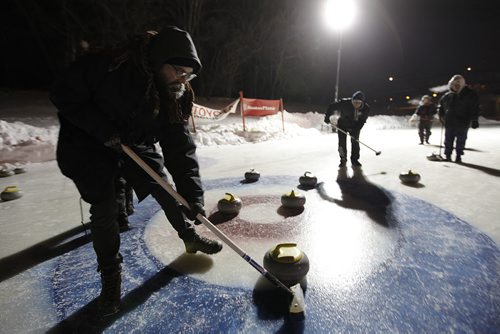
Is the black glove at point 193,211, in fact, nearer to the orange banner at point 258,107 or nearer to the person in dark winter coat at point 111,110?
the person in dark winter coat at point 111,110

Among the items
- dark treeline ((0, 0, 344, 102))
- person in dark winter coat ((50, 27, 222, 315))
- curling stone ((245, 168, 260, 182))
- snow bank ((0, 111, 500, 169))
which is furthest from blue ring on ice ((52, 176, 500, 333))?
dark treeline ((0, 0, 344, 102))

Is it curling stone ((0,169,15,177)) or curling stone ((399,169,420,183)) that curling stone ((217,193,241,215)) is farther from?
curling stone ((0,169,15,177))

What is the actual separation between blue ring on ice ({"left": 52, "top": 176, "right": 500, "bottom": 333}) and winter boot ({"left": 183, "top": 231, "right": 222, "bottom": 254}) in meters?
0.29

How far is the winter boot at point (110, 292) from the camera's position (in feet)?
6.86

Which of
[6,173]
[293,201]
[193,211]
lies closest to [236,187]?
[293,201]

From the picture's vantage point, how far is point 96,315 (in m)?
2.06

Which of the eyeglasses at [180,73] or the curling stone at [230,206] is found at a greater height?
the eyeglasses at [180,73]

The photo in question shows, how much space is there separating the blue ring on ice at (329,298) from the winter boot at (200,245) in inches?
11.5

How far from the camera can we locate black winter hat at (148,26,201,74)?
1952mm

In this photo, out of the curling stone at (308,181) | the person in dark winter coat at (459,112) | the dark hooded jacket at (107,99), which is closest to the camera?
the dark hooded jacket at (107,99)

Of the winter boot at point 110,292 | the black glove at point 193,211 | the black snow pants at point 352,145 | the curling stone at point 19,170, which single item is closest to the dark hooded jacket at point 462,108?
→ the black snow pants at point 352,145

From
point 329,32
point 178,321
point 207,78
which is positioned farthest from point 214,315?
point 329,32

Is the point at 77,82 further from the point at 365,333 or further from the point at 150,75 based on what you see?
the point at 365,333

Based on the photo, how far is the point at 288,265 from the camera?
2271mm
